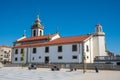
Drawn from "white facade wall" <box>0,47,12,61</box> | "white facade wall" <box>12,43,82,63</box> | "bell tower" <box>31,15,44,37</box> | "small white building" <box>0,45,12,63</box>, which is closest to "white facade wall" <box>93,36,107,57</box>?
"white facade wall" <box>12,43,82,63</box>

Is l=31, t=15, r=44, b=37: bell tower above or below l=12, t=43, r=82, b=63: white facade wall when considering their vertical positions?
above

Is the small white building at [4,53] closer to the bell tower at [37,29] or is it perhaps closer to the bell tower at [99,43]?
the bell tower at [37,29]

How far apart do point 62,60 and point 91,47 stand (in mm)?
8898

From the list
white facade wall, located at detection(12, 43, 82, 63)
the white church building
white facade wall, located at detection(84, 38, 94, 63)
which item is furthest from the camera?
white facade wall, located at detection(84, 38, 94, 63)

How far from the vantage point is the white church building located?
4747 cm

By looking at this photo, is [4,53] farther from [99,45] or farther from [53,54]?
[99,45]

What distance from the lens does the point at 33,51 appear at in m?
55.6

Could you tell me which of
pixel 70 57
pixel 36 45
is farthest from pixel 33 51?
pixel 70 57

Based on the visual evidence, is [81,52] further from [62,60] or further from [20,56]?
[20,56]

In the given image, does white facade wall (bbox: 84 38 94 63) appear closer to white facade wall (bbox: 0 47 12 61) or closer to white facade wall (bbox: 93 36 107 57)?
white facade wall (bbox: 93 36 107 57)

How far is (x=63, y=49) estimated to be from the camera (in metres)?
49.6

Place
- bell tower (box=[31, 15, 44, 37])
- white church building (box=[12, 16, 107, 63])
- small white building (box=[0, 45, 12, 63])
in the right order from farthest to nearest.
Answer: small white building (box=[0, 45, 12, 63]) → bell tower (box=[31, 15, 44, 37]) → white church building (box=[12, 16, 107, 63])

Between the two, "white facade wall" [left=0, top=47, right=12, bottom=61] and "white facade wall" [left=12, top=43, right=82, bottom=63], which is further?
"white facade wall" [left=0, top=47, right=12, bottom=61]

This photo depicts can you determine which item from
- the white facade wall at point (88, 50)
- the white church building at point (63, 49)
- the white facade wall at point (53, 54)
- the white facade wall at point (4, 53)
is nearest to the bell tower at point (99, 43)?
the white church building at point (63, 49)
